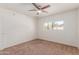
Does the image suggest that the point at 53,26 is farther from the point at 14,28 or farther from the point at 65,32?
the point at 14,28

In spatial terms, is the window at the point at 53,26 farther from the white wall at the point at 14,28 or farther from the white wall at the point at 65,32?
the white wall at the point at 14,28

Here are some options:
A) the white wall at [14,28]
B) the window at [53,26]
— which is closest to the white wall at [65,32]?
the window at [53,26]

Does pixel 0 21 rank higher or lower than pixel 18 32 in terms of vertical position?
higher

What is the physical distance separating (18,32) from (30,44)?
558mm

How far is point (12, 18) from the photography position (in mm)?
2486

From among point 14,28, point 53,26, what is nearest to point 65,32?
point 53,26

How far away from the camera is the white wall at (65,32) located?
2.44 meters

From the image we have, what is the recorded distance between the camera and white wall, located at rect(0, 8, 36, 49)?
7.39 feet

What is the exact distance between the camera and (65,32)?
264cm

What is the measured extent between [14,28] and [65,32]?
159 cm

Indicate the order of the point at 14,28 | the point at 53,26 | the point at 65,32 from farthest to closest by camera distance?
the point at 65,32 < the point at 14,28 < the point at 53,26

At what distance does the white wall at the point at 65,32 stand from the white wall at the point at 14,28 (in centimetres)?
34

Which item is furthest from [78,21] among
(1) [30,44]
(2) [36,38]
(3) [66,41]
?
(1) [30,44]
